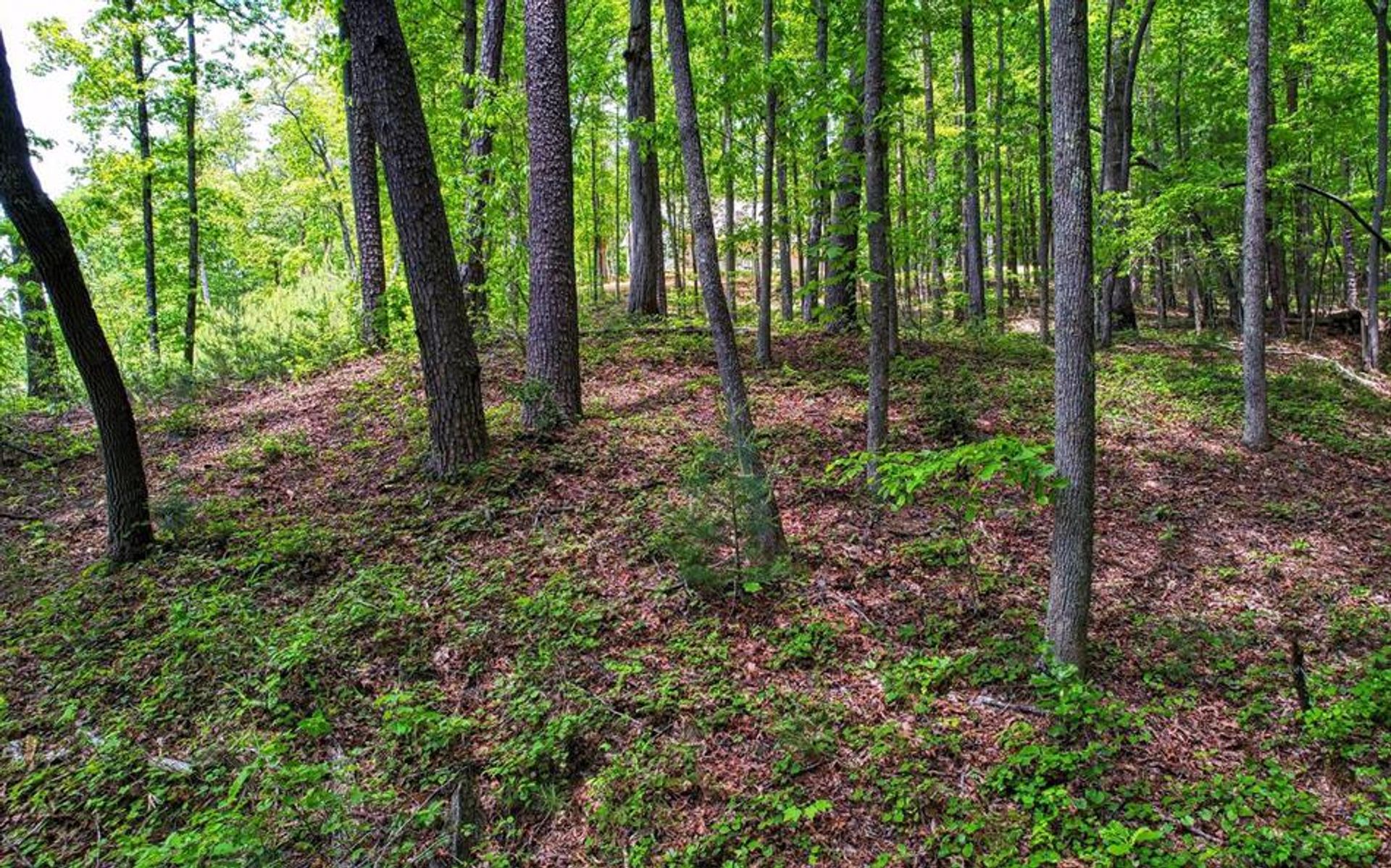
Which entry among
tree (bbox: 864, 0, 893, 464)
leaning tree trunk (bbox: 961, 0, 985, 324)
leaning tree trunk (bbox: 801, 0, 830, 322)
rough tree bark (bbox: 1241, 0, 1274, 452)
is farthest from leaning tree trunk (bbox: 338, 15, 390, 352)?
rough tree bark (bbox: 1241, 0, 1274, 452)

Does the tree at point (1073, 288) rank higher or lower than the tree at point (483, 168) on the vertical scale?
lower

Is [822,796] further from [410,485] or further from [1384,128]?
[1384,128]

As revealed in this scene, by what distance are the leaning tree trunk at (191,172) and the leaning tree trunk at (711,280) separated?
39.6 feet

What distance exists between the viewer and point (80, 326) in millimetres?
5473

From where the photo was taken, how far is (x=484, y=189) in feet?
24.7

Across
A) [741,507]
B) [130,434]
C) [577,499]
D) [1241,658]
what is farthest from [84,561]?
[1241,658]

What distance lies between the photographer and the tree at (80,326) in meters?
5.12

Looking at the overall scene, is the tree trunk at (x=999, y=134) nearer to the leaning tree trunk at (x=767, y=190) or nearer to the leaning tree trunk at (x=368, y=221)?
the leaning tree trunk at (x=767, y=190)

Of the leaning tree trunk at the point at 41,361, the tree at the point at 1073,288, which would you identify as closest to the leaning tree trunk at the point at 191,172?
the leaning tree trunk at the point at 41,361

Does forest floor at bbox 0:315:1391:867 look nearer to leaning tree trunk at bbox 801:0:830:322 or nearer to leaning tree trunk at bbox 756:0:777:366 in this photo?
leaning tree trunk at bbox 801:0:830:322

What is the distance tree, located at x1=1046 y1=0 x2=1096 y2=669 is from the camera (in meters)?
3.44

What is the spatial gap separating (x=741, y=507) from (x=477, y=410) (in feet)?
9.38

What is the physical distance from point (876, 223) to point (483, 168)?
177 inches

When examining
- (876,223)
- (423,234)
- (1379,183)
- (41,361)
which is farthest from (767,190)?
(41,361)
